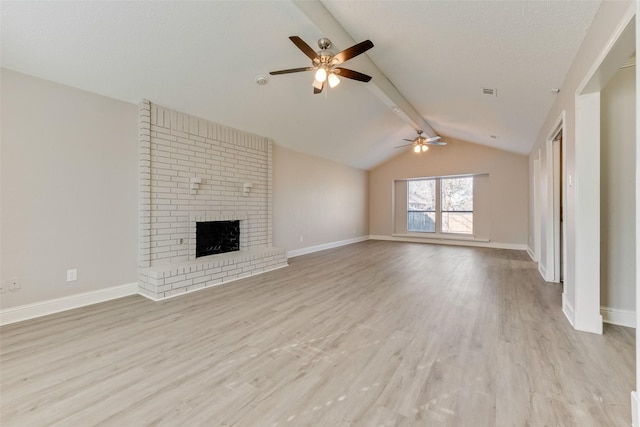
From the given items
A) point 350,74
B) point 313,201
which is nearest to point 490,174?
point 313,201

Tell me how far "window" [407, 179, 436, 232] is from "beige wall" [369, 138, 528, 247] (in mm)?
424

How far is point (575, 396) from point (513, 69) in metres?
3.06

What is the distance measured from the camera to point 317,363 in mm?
1964

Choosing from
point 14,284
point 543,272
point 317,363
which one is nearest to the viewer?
point 317,363

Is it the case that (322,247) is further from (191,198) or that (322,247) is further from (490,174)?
(490,174)

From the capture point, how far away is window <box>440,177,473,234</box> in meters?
7.93

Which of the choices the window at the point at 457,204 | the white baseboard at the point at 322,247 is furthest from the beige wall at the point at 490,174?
the white baseboard at the point at 322,247

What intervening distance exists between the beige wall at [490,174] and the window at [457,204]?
250mm

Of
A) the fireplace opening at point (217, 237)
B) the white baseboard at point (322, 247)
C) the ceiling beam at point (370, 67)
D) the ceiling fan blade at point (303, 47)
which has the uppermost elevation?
the ceiling beam at point (370, 67)

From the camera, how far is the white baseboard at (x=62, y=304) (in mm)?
2670

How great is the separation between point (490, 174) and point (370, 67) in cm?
555

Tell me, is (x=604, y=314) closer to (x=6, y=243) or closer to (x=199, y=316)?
(x=199, y=316)

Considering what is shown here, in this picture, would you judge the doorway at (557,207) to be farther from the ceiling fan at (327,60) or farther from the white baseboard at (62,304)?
the white baseboard at (62,304)

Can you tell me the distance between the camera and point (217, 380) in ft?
5.81
